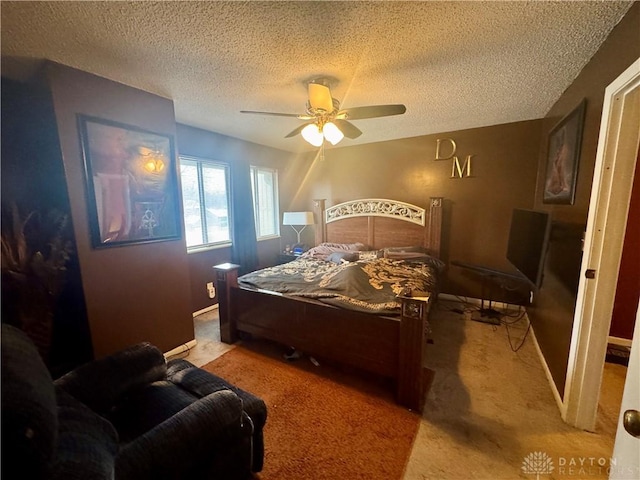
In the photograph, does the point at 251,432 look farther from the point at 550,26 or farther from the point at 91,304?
the point at 550,26

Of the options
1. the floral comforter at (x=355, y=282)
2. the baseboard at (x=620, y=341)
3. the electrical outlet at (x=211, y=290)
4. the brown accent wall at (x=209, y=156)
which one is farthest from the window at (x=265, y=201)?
the baseboard at (x=620, y=341)

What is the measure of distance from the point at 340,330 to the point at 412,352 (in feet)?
1.82

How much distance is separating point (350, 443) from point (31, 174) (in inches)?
110

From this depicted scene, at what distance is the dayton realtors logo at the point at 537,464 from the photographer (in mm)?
1415

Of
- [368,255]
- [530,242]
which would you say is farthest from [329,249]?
[530,242]

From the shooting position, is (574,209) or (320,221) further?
(320,221)

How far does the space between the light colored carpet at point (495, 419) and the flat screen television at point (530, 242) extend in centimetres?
76

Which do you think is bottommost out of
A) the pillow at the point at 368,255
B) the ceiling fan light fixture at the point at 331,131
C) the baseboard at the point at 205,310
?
the baseboard at the point at 205,310

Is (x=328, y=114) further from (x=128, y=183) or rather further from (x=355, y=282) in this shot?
(x=128, y=183)

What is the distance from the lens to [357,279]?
248 centimetres

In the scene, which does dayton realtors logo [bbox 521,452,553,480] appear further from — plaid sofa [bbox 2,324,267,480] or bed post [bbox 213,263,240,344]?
bed post [bbox 213,263,240,344]

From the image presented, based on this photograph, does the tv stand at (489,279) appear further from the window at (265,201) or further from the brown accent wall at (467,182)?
the window at (265,201)

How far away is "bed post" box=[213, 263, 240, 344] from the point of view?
263 centimetres

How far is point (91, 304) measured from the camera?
1975 millimetres
